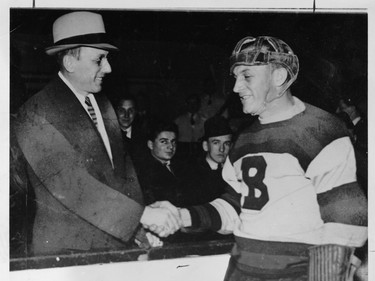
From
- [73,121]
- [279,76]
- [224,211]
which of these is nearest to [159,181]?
[224,211]

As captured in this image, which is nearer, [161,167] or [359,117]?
[161,167]

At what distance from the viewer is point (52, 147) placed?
1.84 metres

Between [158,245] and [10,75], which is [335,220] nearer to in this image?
[158,245]

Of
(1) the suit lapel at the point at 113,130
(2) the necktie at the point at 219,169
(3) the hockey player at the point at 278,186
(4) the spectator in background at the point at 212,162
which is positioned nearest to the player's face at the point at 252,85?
(3) the hockey player at the point at 278,186

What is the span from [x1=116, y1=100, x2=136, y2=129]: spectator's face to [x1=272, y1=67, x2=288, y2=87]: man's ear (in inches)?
20.9

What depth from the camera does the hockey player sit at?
195 centimetres

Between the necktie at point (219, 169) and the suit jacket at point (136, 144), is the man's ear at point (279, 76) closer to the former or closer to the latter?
the necktie at point (219, 169)

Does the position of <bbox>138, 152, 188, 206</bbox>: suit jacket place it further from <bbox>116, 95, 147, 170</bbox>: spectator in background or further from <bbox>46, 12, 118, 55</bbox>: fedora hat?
<bbox>46, 12, 118, 55</bbox>: fedora hat

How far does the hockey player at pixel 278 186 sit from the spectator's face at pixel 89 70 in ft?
1.53

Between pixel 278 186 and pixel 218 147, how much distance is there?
10.3 inches

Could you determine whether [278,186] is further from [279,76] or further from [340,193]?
[279,76]

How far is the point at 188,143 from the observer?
193 cm

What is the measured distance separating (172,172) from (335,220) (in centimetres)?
62

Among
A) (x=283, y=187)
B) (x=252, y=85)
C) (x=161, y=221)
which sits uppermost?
(x=252, y=85)
